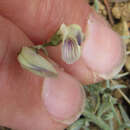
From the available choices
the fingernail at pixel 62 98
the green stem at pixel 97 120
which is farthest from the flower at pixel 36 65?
the green stem at pixel 97 120

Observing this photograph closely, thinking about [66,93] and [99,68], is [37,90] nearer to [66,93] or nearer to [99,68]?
[66,93]

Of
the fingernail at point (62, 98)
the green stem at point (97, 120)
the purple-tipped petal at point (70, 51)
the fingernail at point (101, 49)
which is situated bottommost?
the green stem at point (97, 120)

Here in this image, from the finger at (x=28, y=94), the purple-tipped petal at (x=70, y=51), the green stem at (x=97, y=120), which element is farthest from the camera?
the green stem at (x=97, y=120)

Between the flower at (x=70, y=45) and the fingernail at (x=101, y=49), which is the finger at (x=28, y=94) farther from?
the flower at (x=70, y=45)

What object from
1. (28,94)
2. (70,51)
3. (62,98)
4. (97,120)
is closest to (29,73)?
(28,94)

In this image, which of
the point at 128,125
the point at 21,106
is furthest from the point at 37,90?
the point at 128,125

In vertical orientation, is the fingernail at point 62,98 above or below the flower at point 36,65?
below

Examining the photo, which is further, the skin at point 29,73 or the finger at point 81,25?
the finger at point 81,25

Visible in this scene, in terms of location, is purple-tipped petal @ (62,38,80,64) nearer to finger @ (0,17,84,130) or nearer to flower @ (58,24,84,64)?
flower @ (58,24,84,64)

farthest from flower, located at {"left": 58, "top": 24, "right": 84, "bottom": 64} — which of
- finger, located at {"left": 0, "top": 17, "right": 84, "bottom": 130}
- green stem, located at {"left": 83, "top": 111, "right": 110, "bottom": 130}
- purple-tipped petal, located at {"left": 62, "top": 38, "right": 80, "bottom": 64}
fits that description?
green stem, located at {"left": 83, "top": 111, "right": 110, "bottom": 130}

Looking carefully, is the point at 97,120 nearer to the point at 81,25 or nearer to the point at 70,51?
the point at 81,25
